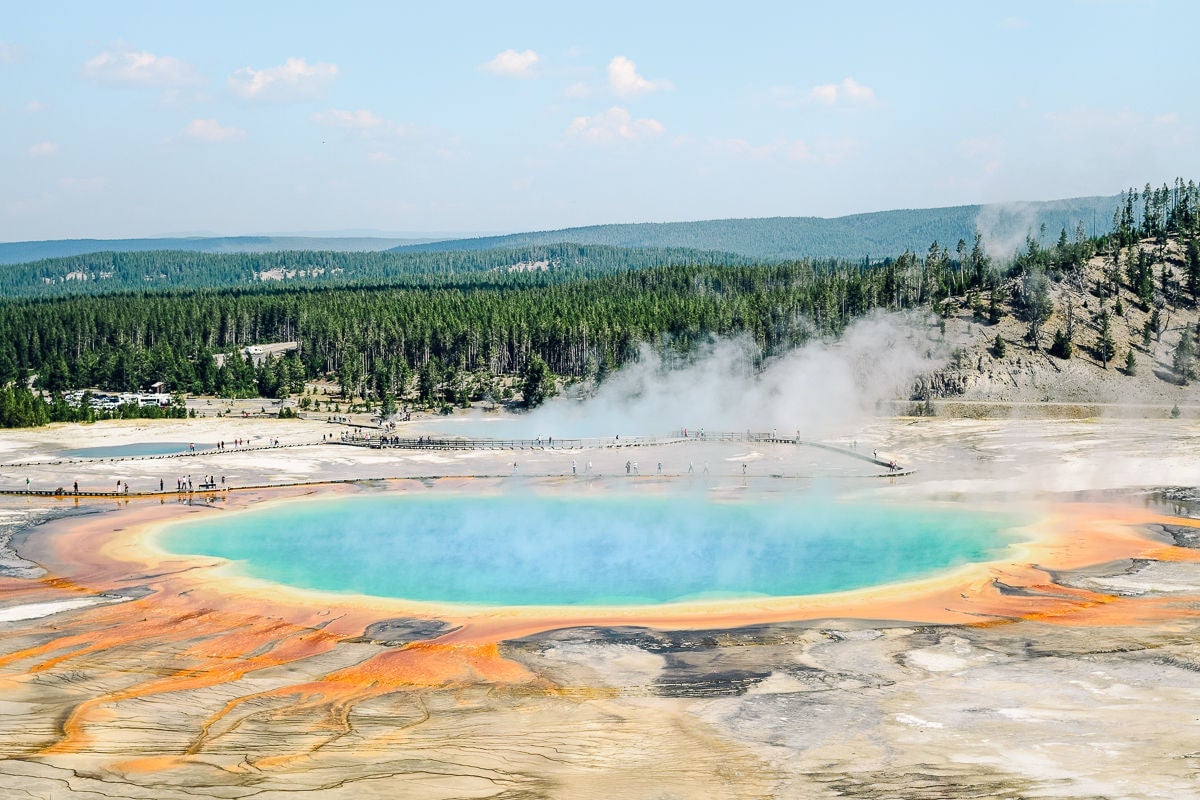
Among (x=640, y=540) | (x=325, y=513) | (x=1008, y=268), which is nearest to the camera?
(x=640, y=540)

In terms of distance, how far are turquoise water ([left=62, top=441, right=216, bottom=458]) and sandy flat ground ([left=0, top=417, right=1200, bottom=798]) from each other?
1818cm

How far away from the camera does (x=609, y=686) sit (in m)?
23.2

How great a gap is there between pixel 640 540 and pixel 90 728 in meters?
21.8

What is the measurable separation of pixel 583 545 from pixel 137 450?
32.4 meters

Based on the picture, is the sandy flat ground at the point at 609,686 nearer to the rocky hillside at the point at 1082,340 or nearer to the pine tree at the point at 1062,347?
the rocky hillside at the point at 1082,340

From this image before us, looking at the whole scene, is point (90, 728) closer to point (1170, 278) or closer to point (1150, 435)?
point (1150, 435)

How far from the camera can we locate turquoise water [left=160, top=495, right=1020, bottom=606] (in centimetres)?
3266

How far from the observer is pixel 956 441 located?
59.7 m

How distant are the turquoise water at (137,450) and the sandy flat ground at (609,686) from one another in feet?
59.7

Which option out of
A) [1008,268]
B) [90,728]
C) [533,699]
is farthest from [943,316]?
[90,728]

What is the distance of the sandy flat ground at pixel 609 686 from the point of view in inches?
713

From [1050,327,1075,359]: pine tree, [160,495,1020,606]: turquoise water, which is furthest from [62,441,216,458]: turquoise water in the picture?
[1050,327,1075,359]: pine tree

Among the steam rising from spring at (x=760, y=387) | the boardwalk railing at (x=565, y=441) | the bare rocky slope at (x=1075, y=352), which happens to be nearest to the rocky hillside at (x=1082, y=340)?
the bare rocky slope at (x=1075, y=352)

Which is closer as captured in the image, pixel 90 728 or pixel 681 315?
pixel 90 728
